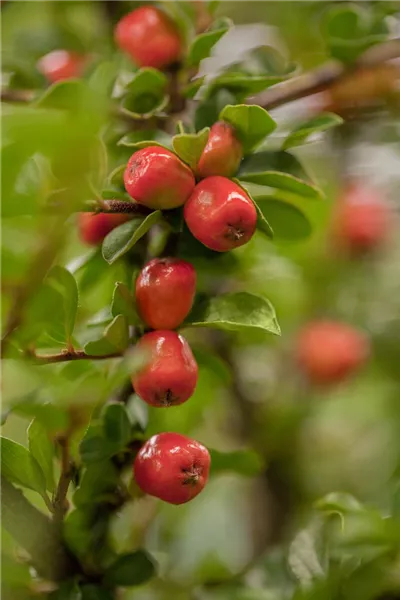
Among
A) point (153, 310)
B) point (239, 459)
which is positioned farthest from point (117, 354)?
point (239, 459)

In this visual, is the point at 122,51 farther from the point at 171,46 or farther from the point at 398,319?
the point at 398,319

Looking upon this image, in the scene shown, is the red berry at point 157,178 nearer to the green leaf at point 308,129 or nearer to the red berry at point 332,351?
the green leaf at point 308,129

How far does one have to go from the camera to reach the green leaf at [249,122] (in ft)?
1.54

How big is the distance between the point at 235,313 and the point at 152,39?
0.91 ft

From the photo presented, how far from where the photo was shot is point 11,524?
48 centimetres

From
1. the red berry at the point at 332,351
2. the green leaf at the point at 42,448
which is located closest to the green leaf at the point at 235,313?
the green leaf at the point at 42,448

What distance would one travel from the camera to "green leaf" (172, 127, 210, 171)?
450mm

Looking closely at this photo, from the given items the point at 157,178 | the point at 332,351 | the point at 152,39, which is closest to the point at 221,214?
the point at 157,178

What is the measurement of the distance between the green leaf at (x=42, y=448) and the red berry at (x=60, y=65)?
34cm

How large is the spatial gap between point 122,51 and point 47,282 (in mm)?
298

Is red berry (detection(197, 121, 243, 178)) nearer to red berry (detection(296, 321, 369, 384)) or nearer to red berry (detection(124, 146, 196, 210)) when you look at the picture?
red berry (detection(124, 146, 196, 210))

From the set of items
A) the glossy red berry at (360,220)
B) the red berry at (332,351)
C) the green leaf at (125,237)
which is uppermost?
the green leaf at (125,237)

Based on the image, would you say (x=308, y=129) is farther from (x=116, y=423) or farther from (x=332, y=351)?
(x=332, y=351)

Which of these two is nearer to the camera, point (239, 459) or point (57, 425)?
point (57, 425)
